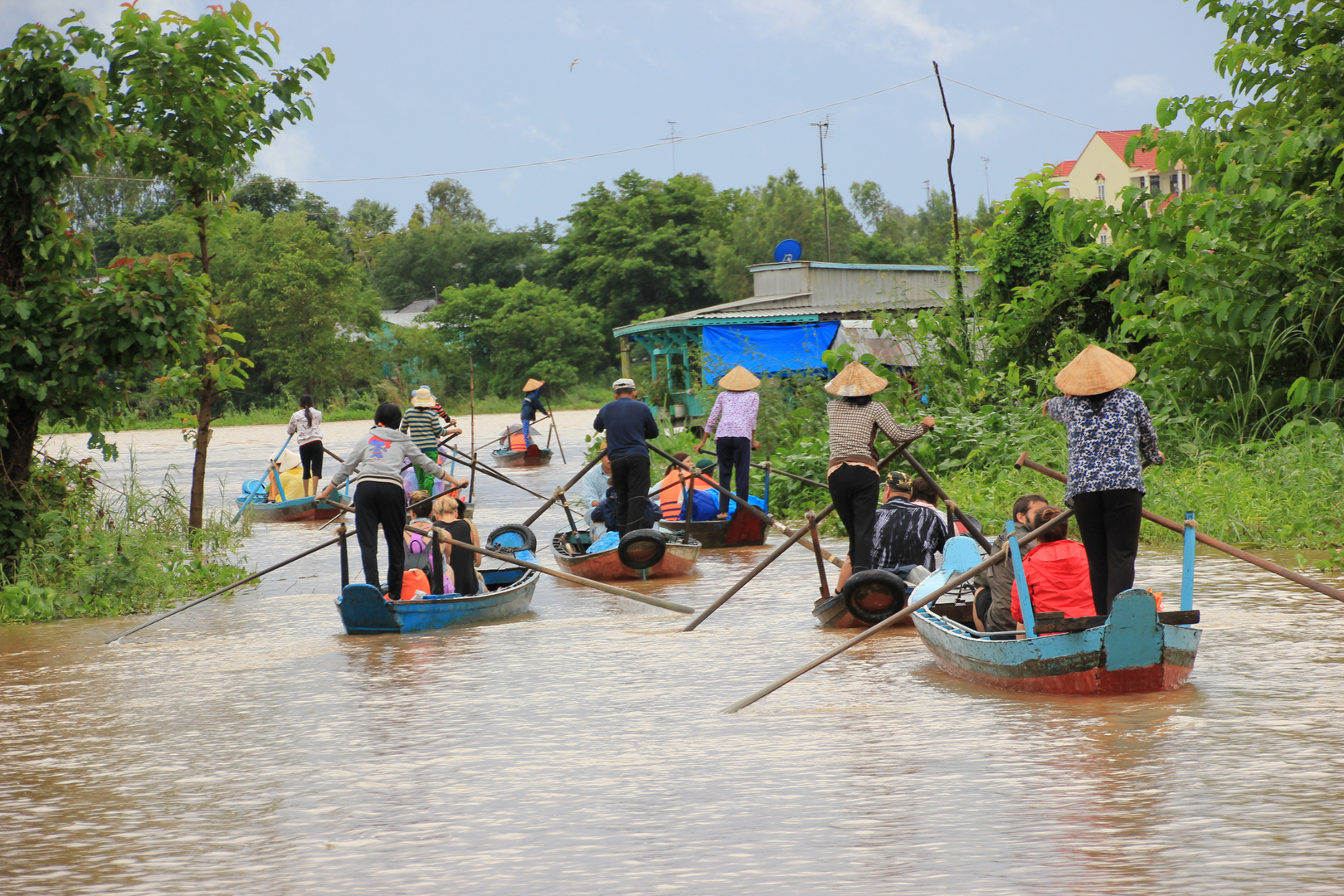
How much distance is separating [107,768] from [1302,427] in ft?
42.0

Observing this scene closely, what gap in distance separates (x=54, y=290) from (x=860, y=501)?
7.53 meters

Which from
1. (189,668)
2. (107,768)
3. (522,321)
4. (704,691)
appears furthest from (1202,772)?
(522,321)

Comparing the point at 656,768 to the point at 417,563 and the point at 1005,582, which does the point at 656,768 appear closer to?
the point at 1005,582

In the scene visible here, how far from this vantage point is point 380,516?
10.5 m

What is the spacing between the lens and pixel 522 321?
60312 millimetres

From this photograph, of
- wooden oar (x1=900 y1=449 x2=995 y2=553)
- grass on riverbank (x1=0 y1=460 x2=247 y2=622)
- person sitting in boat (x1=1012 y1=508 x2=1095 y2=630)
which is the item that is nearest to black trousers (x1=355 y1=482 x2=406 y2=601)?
grass on riverbank (x1=0 y1=460 x2=247 y2=622)

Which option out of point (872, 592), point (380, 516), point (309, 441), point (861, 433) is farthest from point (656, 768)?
point (309, 441)

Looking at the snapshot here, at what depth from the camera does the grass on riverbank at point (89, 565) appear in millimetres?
12094

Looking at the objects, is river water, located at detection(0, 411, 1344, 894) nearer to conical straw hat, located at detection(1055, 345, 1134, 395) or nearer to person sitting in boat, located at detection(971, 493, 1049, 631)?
person sitting in boat, located at detection(971, 493, 1049, 631)

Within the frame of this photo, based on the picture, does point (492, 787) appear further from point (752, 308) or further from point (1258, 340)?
point (752, 308)

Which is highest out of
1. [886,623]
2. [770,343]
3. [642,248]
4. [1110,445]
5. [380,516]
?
[642,248]

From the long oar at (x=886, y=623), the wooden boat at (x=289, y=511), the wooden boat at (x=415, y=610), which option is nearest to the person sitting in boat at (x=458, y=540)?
the wooden boat at (x=415, y=610)

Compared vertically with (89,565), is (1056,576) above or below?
above

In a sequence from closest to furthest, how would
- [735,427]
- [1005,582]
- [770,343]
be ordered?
[1005,582] < [735,427] < [770,343]
